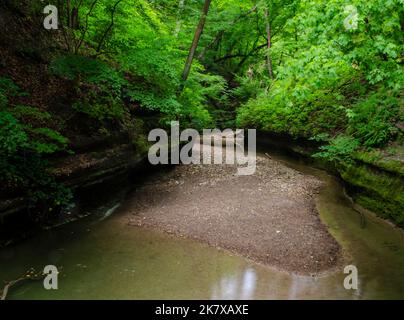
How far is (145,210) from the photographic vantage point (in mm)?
9539

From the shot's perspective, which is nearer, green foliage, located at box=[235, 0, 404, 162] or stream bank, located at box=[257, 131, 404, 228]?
green foliage, located at box=[235, 0, 404, 162]

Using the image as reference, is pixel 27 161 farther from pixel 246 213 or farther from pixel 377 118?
pixel 377 118

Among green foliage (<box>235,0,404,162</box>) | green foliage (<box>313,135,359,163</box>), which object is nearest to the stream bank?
Result: green foliage (<box>313,135,359,163</box>)

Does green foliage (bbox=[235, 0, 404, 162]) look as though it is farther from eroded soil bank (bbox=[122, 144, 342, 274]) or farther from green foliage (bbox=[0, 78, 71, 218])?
green foliage (bbox=[0, 78, 71, 218])

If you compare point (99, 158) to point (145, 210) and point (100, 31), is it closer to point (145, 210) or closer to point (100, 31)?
point (145, 210)

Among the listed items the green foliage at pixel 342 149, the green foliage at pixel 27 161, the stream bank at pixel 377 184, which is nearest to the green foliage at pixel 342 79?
the green foliage at pixel 342 149

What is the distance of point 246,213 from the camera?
30.2 feet

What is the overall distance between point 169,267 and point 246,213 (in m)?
3.31

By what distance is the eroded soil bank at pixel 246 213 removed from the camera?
724 cm

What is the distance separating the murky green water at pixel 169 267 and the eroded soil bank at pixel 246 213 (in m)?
0.41

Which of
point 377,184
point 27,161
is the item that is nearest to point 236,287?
point 27,161

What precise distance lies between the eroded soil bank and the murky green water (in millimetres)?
411

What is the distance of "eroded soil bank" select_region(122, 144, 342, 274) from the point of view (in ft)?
23.7
